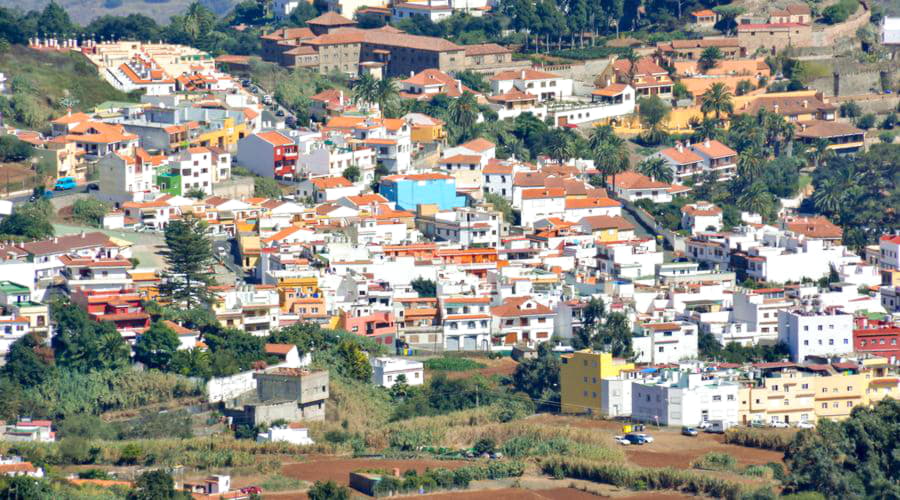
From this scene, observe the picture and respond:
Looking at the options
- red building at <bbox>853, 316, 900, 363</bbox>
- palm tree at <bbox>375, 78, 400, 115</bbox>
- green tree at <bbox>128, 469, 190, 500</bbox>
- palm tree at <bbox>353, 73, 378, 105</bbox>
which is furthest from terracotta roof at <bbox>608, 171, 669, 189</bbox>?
green tree at <bbox>128, 469, 190, 500</bbox>

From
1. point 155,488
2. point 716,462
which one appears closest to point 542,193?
point 716,462

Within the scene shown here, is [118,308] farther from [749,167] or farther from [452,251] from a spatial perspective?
[749,167]

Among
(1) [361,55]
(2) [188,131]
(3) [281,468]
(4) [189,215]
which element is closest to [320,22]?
(1) [361,55]

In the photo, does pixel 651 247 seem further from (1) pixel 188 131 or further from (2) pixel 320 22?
(2) pixel 320 22

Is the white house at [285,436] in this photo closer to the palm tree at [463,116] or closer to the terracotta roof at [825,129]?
the palm tree at [463,116]

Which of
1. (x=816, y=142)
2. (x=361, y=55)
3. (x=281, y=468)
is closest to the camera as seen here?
(x=281, y=468)

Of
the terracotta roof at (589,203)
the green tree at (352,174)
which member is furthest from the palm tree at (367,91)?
the terracotta roof at (589,203)
